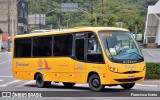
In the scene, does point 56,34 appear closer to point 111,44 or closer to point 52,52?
point 52,52

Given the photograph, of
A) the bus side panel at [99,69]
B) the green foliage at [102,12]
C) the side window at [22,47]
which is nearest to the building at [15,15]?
the green foliage at [102,12]

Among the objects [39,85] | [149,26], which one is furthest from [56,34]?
[149,26]

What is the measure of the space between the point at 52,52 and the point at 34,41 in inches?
75.8

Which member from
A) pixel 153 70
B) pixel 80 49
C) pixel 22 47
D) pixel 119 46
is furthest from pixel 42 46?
pixel 153 70

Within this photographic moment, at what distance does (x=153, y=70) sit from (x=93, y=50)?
24.1ft

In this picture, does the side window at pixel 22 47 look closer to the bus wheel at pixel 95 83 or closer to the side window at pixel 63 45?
the side window at pixel 63 45

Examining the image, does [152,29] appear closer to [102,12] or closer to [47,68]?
[102,12]

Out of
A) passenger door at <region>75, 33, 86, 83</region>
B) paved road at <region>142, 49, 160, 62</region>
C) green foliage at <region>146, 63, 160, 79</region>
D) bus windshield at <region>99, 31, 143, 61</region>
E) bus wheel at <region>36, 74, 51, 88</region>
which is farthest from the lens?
paved road at <region>142, 49, 160, 62</region>

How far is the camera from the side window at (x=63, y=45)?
2038 cm

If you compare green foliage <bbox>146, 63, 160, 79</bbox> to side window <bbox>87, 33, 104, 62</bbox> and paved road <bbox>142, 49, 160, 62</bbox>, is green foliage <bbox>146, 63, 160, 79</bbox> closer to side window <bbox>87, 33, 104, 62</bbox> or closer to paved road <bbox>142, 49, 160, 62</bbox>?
side window <bbox>87, 33, 104, 62</bbox>

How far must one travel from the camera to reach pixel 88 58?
62.2ft

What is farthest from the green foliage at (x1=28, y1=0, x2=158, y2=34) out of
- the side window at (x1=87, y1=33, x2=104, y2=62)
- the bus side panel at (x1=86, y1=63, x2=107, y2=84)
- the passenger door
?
the bus side panel at (x1=86, y1=63, x2=107, y2=84)

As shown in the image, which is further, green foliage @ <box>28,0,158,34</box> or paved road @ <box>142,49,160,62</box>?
green foliage @ <box>28,0,158,34</box>

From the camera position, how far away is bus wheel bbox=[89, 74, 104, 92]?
18277mm
